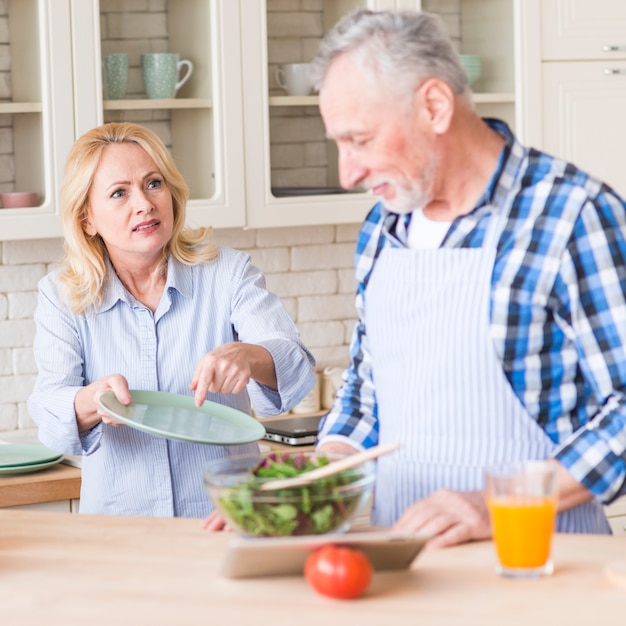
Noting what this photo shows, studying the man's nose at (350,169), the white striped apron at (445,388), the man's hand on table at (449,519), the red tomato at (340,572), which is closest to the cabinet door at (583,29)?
the white striped apron at (445,388)

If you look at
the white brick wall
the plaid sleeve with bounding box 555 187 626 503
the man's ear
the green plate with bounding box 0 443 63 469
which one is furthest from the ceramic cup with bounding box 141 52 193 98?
the plaid sleeve with bounding box 555 187 626 503

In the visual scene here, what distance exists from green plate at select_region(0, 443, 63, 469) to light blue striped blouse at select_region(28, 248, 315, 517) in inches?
15.8

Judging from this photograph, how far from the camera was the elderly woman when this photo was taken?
2.66 m

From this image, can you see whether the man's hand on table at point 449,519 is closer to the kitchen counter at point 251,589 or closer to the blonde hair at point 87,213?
the kitchen counter at point 251,589

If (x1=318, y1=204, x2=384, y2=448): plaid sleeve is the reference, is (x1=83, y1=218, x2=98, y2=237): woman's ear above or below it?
above

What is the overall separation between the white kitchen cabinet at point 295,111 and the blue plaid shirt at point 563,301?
1.50m

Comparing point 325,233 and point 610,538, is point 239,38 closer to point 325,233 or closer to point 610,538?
point 325,233

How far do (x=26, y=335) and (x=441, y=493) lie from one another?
2.19 m

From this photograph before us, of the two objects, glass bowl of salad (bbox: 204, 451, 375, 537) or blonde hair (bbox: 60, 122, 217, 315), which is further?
blonde hair (bbox: 60, 122, 217, 315)

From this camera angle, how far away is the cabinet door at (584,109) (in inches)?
147

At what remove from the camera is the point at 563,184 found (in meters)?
1.91

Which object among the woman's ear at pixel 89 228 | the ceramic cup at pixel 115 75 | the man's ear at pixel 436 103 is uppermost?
the ceramic cup at pixel 115 75

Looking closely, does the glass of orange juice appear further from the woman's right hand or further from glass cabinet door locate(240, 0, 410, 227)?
glass cabinet door locate(240, 0, 410, 227)

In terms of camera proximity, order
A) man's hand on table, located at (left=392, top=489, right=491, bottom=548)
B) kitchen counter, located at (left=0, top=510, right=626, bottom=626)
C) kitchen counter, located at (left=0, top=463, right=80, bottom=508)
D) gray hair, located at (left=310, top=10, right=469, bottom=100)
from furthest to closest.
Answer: kitchen counter, located at (left=0, top=463, right=80, bottom=508) → gray hair, located at (left=310, top=10, right=469, bottom=100) → man's hand on table, located at (left=392, top=489, right=491, bottom=548) → kitchen counter, located at (left=0, top=510, right=626, bottom=626)
